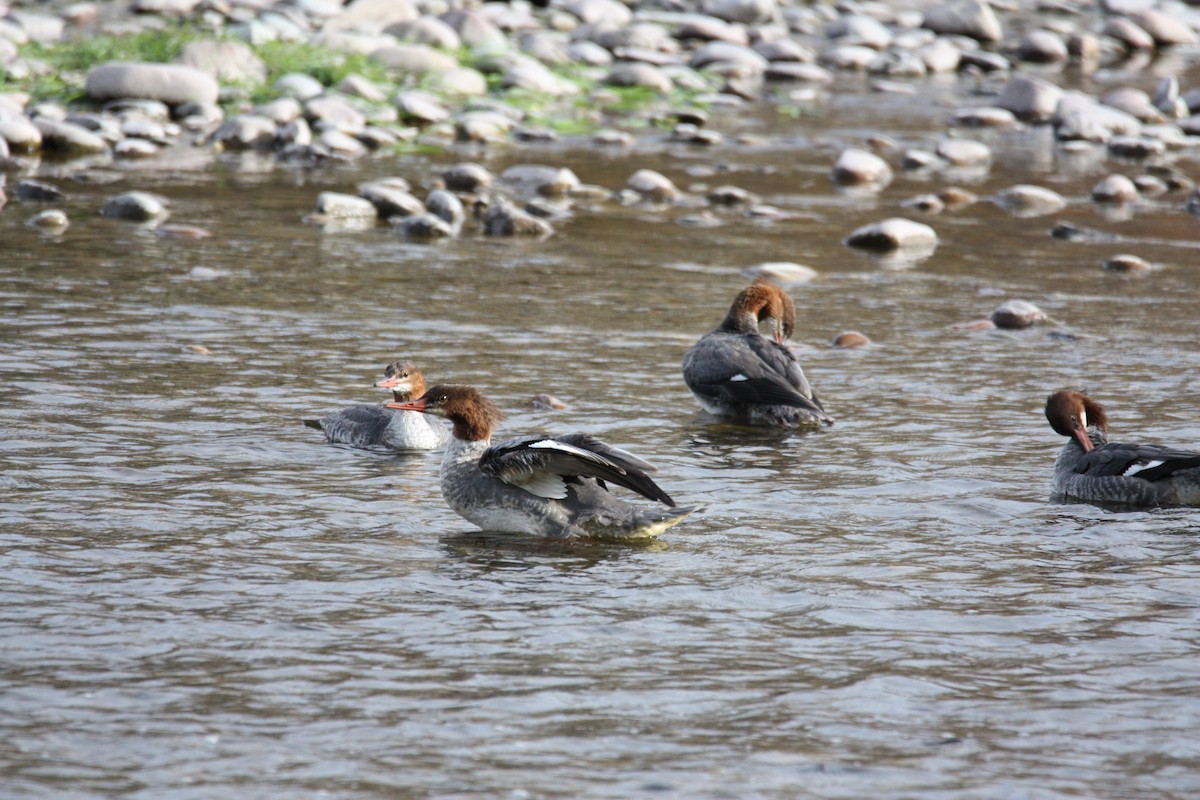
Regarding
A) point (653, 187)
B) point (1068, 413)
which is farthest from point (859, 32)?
point (1068, 413)

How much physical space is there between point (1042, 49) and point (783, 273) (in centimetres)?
1649

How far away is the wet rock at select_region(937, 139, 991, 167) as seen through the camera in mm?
19891

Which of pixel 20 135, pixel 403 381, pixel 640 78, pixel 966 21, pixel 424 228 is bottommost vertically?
pixel 403 381

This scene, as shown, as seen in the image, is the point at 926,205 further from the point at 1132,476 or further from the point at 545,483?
the point at 545,483

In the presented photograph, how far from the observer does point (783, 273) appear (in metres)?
13.9

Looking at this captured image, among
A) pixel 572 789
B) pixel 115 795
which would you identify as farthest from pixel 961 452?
pixel 115 795

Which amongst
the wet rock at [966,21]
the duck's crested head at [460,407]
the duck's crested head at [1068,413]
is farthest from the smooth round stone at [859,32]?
the duck's crested head at [460,407]

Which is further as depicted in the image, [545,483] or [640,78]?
[640,78]

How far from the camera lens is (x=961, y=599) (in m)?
6.66

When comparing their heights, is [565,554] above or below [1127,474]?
below

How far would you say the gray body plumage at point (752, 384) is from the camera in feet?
32.0

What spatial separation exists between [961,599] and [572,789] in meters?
2.44

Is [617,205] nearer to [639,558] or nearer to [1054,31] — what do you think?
[639,558]

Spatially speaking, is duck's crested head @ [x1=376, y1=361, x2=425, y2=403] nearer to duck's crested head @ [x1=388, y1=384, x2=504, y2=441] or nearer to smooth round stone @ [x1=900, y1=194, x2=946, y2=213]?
duck's crested head @ [x1=388, y1=384, x2=504, y2=441]
